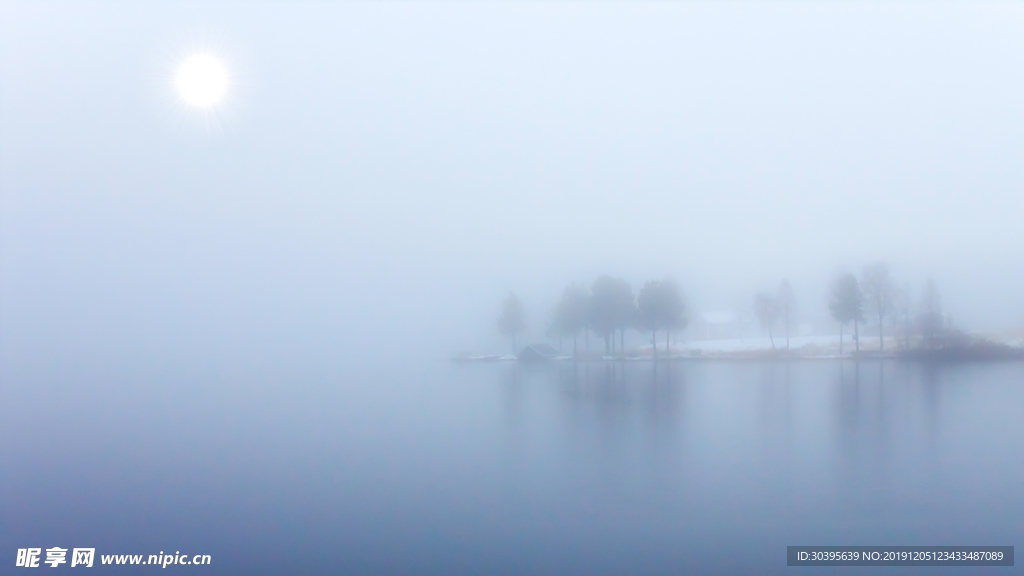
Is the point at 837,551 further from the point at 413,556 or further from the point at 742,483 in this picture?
the point at 413,556

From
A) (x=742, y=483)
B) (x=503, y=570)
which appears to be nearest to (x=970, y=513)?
(x=742, y=483)

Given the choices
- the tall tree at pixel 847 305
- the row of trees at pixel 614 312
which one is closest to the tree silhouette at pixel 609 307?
the row of trees at pixel 614 312

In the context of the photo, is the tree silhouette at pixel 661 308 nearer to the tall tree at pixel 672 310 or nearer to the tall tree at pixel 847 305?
the tall tree at pixel 672 310

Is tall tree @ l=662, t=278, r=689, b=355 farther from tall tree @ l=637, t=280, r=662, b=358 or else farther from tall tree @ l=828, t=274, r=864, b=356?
tall tree @ l=828, t=274, r=864, b=356

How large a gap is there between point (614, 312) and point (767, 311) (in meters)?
1.17

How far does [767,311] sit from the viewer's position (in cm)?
405

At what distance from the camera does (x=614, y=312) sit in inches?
154

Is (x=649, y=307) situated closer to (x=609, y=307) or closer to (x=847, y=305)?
(x=609, y=307)

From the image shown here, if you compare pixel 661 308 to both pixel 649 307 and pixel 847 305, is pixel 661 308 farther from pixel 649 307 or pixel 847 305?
pixel 847 305

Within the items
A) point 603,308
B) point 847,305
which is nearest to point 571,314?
point 603,308

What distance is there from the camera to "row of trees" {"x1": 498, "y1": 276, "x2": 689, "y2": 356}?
3.92m

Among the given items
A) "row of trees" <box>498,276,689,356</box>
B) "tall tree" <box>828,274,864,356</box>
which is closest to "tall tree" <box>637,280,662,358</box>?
"row of trees" <box>498,276,689,356</box>

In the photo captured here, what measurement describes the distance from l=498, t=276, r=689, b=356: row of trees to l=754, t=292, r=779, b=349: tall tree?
22.4 inches

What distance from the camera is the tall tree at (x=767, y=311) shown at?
4027mm
